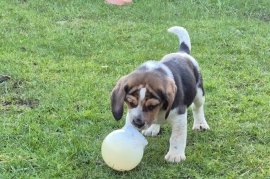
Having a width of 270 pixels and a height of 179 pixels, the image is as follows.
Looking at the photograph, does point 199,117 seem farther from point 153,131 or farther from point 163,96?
point 163,96

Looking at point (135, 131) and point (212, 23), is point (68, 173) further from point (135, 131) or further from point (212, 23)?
point (212, 23)

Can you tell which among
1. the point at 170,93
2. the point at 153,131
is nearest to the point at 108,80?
the point at 153,131

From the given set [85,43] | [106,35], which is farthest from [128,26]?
[85,43]

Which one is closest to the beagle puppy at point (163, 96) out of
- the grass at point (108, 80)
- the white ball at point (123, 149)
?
the white ball at point (123, 149)

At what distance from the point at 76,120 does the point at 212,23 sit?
17.9 ft

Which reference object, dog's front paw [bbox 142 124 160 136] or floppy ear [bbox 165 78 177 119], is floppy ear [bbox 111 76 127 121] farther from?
dog's front paw [bbox 142 124 160 136]

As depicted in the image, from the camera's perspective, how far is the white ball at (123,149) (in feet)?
14.9

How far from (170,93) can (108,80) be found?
8.72 feet

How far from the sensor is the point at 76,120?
584 centimetres

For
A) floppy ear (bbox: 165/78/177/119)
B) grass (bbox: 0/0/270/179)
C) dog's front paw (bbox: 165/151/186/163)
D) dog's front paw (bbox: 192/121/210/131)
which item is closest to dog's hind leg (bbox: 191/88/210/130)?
dog's front paw (bbox: 192/121/210/131)

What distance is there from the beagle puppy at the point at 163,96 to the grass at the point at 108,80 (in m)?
0.37

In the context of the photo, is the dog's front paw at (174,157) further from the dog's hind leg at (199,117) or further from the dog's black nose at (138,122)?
the dog's hind leg at (199,117)

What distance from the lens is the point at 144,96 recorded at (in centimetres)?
444

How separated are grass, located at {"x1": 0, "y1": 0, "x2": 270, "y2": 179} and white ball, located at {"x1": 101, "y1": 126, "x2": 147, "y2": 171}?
0.17 metres
